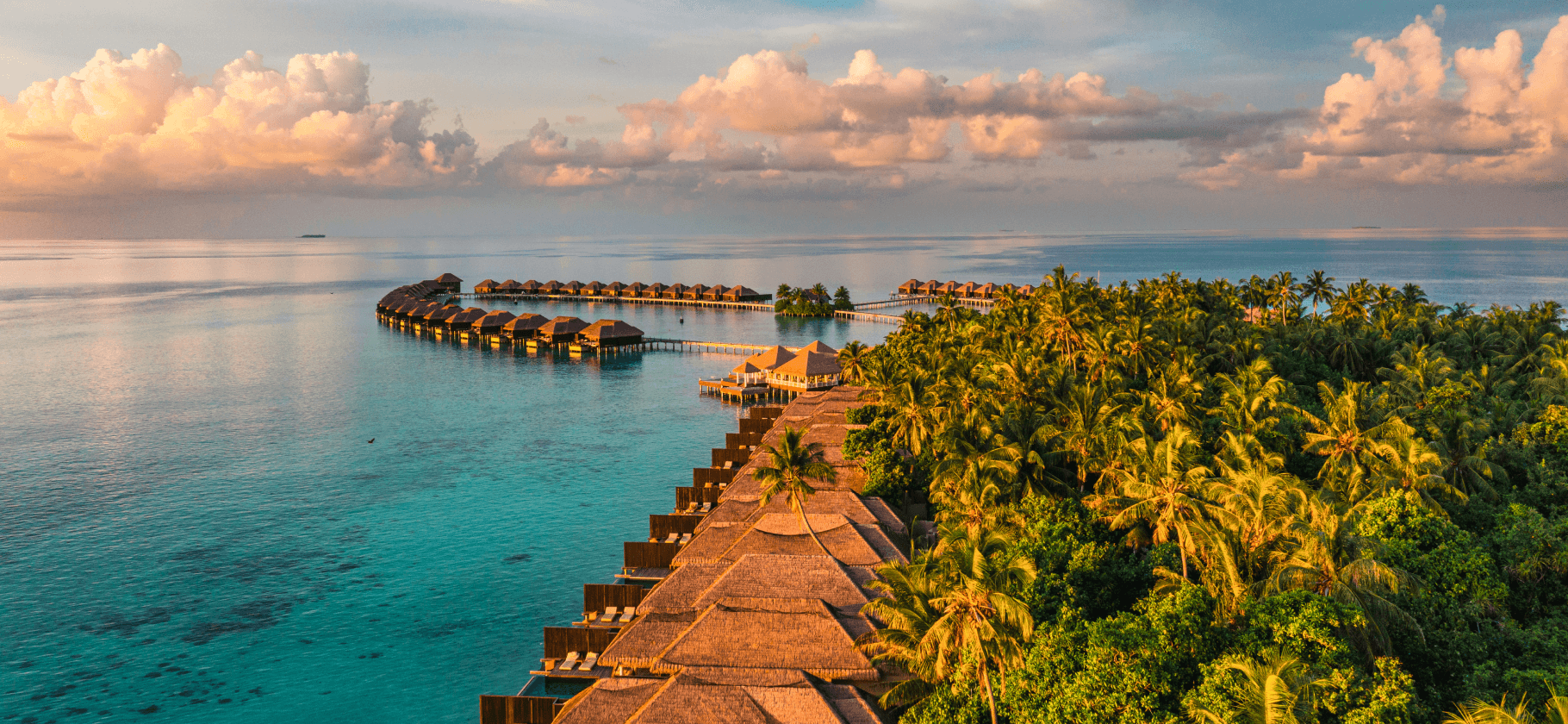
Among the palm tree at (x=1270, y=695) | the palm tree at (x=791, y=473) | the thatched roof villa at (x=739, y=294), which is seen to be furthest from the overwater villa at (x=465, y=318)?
the palm tree at (x=1270, y=695)

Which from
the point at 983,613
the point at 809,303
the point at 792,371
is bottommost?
the point at 983,613

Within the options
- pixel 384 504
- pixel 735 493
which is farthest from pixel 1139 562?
pixel 384 504

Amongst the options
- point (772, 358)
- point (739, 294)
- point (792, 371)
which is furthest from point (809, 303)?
point (792, 371)

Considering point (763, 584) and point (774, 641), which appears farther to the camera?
point (763, 584)

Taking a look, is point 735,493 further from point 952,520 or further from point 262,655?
point 262,655

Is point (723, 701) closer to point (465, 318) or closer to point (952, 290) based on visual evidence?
point (465, 318)

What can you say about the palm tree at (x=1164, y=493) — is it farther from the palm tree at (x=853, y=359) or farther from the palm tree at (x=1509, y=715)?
the palm tree at (x=853, y=359)

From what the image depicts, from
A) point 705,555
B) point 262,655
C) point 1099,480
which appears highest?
point 1099,480
